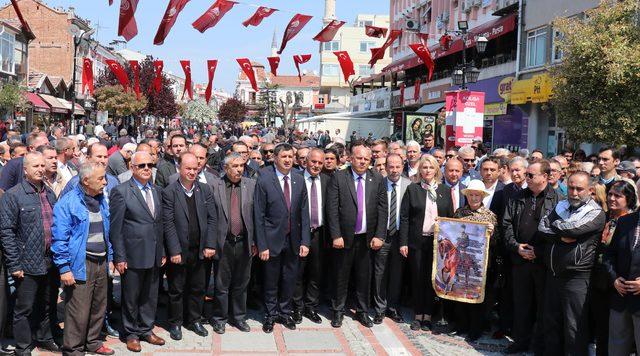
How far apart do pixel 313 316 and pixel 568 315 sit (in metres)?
2.84

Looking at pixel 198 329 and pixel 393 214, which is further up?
pixel 393 214

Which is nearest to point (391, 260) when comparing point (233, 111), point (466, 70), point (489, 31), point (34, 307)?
point (34, 307)

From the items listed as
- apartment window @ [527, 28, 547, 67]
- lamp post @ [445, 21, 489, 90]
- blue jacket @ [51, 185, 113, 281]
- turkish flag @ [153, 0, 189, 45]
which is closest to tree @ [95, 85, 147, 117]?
apartment window @ [527, 28, 547, 67]

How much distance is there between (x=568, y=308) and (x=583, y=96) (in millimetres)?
9201

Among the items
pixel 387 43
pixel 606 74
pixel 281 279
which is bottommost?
pixel 281 279

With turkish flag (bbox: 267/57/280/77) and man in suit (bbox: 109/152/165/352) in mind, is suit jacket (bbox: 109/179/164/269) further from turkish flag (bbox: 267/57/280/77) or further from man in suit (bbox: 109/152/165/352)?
Answer: turkish flag (bbox: 267/57/280/77)

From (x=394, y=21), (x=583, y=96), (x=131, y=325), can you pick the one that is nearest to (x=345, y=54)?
(x=583, y=96)

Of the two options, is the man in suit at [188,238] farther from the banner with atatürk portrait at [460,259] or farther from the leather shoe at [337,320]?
the banner with atatürk portrait at [460,259]

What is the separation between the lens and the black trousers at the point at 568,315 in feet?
17.9

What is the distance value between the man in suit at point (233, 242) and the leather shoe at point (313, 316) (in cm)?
79

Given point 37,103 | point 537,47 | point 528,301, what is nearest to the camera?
point 528,301

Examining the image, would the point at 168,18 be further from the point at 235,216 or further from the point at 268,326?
the point at 268,326

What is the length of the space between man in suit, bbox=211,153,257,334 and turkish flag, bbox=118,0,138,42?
23.1 ft

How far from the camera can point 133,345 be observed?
5914mm
